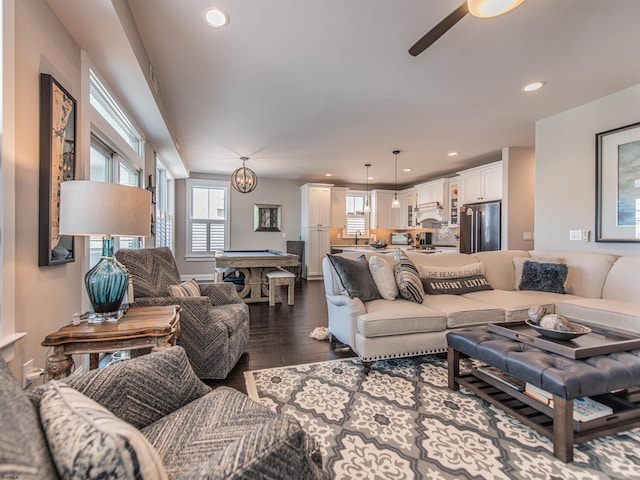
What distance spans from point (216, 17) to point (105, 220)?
1.63m

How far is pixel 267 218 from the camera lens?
25.7 ft

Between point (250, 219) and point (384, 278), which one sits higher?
point (250, 219)

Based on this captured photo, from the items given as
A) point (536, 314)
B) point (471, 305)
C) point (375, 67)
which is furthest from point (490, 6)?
point (471, 305)

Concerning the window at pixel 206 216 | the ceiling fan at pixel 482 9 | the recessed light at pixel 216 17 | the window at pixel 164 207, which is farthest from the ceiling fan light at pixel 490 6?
the window at pixel 206 216

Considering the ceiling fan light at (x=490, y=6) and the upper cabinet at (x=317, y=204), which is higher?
the ceiling fan light at (x=490, y=6)

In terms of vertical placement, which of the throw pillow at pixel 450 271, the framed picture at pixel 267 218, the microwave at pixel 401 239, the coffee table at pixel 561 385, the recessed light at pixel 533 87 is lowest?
the coffee table at pixel 561 385

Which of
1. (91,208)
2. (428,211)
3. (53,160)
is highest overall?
(428,211)

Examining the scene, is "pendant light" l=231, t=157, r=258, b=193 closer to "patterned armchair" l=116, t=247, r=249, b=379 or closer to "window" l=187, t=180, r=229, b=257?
"window" l=187, t=180, r=229, b=257

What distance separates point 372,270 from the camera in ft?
9.87

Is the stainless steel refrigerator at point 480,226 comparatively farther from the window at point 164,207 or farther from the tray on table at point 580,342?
the window at point 164,207

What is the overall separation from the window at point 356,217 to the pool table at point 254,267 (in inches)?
144

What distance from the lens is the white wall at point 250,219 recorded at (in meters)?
7.21

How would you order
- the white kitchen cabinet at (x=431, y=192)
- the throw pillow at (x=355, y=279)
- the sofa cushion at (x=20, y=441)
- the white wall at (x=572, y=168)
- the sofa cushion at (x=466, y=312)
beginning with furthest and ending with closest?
the white kitchen cabinet at (x=431, y=192) → the white wall at (x=572, y=168) → the throw pillow at (x=355, y=279) → the sofa cushion at (x=466, y=312) → the sofa cushion at (x=20, y=441)

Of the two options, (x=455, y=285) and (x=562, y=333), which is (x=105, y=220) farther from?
(x=455, y=285)
